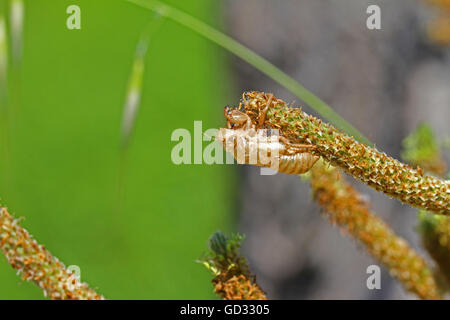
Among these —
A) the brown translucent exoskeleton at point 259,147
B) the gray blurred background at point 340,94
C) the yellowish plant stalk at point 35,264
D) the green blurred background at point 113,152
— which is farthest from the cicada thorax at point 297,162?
the green blurred background at point 113,152

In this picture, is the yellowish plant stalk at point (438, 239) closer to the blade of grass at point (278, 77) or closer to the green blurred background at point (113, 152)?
the blade of grass at point (278, 77)

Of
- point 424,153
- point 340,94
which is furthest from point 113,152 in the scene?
point 424,153

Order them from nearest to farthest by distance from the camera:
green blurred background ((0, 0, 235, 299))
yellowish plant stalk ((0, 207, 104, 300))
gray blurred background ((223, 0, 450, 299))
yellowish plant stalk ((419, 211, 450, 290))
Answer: yellowish plant stalk ((0, 207, 104, 300)) < yellowish plant stalk ((419, 211, 450, 290)) < gray blurred background ((223, 0, 450, 299)) < green blurred background ((0, 0, 235, 299))

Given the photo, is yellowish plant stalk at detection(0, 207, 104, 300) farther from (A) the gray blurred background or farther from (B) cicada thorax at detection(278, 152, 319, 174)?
(A) the gray blurred background

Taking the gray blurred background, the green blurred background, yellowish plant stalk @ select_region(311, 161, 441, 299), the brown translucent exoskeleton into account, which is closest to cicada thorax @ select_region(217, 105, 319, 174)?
the brown translucent exoskeleton

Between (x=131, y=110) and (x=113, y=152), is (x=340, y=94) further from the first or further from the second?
(x=131, y=110)

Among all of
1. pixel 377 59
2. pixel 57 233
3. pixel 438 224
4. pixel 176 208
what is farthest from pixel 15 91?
pixel 176 208
